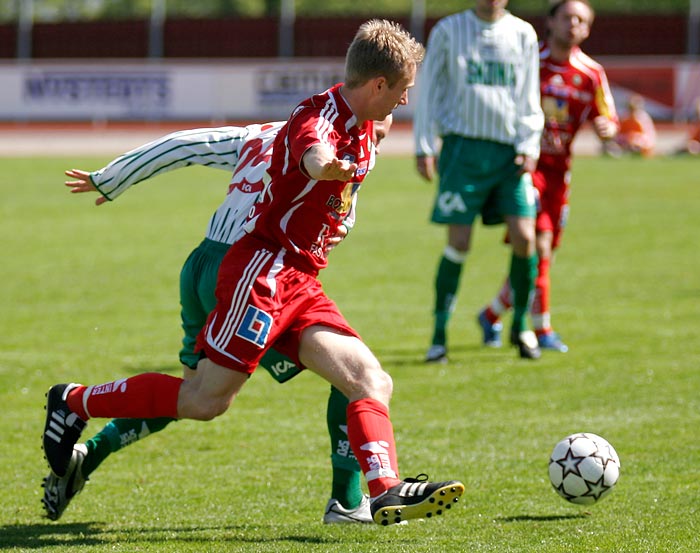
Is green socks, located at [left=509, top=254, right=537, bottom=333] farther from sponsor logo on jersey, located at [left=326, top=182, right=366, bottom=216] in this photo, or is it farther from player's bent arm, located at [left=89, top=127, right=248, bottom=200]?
sponsor logo on jersey, located at [left=326, top=182, right=366, bottom=216]

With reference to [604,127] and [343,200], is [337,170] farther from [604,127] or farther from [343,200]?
[604,127]

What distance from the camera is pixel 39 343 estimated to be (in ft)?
28.8

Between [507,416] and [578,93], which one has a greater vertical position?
[578,93]

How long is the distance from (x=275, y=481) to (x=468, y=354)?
10.6 ft

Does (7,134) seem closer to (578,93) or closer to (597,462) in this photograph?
(578,93)

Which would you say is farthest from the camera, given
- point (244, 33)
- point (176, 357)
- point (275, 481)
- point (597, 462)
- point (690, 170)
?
point (244, 33)

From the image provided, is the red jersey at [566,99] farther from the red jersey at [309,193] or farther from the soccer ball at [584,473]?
the red jersey at [309,193]

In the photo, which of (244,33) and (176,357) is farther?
(244,33)

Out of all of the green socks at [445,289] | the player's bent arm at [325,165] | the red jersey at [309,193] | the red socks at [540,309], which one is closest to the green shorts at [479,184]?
the green socks at [445,289]

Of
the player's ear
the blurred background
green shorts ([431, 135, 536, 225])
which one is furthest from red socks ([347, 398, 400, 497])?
the blurred background

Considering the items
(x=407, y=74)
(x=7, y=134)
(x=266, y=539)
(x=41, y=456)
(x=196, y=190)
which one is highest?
(x=407, y=74)

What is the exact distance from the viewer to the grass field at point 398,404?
4.64 metres

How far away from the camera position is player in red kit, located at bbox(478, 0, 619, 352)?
8586 mm

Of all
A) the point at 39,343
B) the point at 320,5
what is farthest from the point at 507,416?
the point at 320,5
